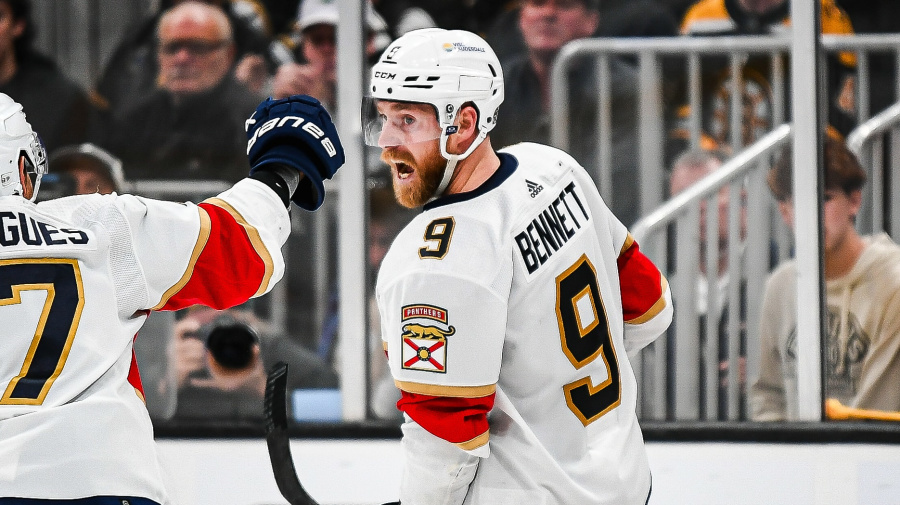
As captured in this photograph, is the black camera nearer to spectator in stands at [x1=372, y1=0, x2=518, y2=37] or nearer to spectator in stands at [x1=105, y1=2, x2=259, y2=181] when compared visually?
spectator in stands at [x1=105, y1=2, x2=259, y2=181]

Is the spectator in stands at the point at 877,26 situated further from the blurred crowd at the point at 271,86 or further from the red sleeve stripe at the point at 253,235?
the red sleeve stripe at the point at 253,235

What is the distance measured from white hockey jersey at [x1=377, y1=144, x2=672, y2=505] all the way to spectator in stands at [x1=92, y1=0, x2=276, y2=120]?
85.1 inches

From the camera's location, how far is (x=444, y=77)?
58.7 inches

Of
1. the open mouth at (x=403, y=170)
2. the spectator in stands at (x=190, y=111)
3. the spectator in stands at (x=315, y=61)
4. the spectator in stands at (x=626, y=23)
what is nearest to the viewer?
the open mouth at (x=403, y=170)

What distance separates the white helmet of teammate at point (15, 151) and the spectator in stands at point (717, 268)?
5.22ft

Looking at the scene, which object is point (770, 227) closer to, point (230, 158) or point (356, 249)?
point (356, 249)

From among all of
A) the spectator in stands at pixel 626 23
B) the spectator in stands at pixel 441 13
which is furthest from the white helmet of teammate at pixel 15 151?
the spectator in stands at pixel 441 13

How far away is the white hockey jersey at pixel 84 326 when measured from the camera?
1305 mm

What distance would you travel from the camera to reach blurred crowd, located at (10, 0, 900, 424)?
3037 mm

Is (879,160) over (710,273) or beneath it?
over

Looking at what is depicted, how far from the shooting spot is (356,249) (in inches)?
103

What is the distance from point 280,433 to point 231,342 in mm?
961

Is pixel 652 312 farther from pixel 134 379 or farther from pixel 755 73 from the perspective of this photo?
pixel 755 73

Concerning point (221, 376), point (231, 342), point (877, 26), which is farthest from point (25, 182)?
point (877, 26)
